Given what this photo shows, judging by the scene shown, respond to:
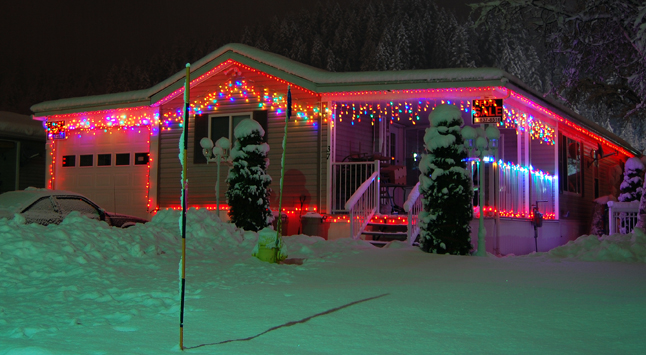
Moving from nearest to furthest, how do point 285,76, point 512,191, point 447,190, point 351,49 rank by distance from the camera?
point 447,190, point 512,191, point 285,76, point 351,49

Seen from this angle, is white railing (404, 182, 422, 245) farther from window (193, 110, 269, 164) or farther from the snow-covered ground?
window (193, 110, 269, 164)

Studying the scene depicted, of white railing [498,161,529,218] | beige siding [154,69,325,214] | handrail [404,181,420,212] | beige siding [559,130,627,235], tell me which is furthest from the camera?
beige siding [559,130,627,235]

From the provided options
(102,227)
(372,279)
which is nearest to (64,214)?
(102,227)

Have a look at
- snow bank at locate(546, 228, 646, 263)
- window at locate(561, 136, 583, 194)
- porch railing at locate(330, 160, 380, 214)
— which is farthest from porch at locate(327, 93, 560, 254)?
snow bank at locate(546, 228, 646, 263)

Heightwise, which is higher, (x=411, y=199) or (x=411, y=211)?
(x=411, y=199)

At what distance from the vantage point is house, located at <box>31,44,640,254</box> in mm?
13578

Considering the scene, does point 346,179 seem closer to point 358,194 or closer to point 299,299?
point 358,194

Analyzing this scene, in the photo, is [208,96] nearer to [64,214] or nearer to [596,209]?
[64,214]

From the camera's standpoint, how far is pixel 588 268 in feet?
29.7

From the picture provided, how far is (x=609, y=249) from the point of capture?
10453 mm

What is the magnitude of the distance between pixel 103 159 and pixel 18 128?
22.7 feet

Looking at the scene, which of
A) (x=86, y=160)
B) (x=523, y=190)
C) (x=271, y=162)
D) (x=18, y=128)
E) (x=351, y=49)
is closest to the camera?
(x=523, y=190)

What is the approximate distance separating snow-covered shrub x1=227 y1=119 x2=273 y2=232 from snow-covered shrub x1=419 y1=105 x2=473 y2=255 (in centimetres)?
381

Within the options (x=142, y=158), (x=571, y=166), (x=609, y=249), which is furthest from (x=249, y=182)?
(x=571, y=166)
